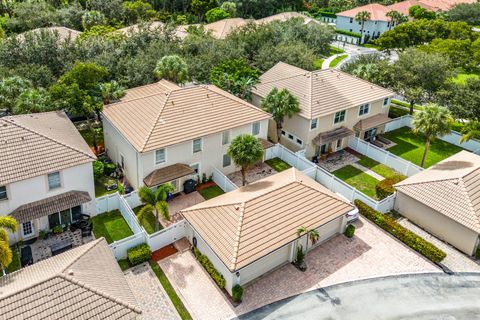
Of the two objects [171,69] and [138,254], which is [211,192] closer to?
[138,254]

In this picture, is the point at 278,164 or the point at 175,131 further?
the point at 278,164

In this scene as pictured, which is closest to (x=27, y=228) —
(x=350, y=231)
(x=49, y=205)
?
(x=49, y=205)

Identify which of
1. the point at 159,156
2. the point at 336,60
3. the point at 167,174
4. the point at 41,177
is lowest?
the point at 167,174

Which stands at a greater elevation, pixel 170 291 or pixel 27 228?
pixel 27 228

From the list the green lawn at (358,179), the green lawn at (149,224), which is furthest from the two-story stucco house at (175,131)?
the green lawn at (358,179)

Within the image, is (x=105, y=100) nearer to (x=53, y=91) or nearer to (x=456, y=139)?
(x=53, y=91)

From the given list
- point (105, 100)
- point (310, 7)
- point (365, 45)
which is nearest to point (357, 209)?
point (105, 100)

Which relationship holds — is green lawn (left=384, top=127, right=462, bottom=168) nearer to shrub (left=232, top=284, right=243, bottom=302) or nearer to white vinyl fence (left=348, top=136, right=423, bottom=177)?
white vinyl fence (left=348, top=136, right=423, bottom=177)
